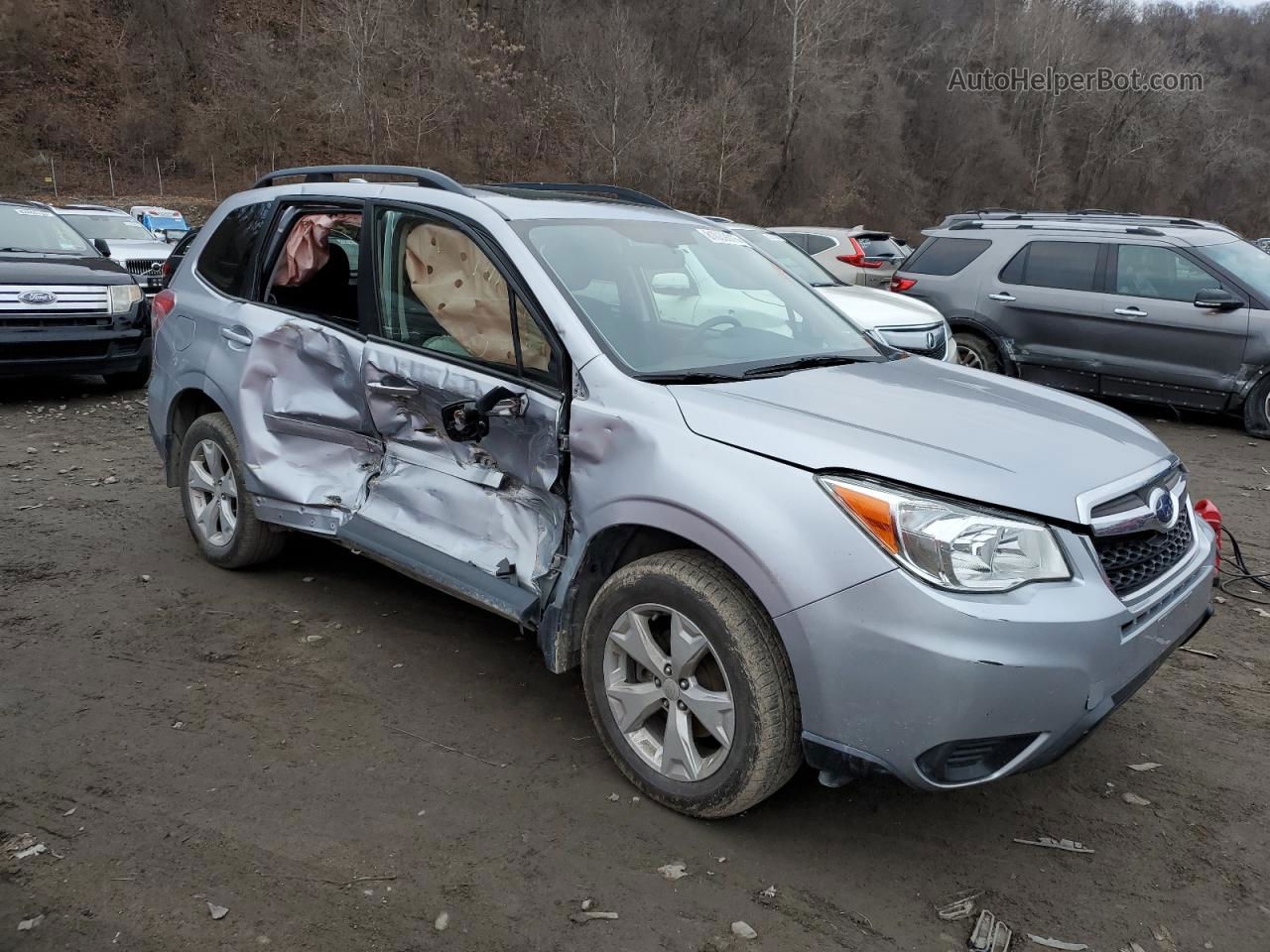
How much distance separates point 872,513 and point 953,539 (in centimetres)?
21

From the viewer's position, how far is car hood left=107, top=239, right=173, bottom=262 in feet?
46.5

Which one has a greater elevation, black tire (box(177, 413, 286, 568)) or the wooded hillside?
the wooded hillside

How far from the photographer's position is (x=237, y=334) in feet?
14.7

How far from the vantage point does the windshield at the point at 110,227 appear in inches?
583

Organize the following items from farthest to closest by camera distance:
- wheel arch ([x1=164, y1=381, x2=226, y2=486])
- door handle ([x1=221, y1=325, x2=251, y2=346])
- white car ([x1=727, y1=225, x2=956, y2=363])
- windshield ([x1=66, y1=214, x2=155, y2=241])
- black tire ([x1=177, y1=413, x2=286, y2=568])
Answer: windshield ([x1=66, y1=214, x2=155, y2=241]), white car ([x1=727, y1=225, x2=956, y2=363]), wheel arch ([x1=164, y1=381, x2=226, y2=486]), black tire ([x1=177, y1=413, x2=286, y2=568]), door handle ([x1=221, y1=325, x2=251, y2=346])

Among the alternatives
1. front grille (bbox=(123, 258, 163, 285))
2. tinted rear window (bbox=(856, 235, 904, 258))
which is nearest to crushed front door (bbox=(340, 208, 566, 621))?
front grille (bbox=(123, 258, 163, 285))

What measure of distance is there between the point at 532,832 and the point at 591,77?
43.8 m

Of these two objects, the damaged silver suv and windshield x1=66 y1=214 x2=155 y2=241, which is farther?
windshield x1=66 y1=214 x2=155 y2=241

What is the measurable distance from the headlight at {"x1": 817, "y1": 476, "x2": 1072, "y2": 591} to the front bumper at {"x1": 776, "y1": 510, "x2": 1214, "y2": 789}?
4cm

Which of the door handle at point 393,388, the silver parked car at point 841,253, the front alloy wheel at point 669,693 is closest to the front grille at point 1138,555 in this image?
the front alloy wheel at point 669,693

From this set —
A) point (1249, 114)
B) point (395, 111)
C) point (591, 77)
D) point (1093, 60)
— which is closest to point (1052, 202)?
point (1093, 60)

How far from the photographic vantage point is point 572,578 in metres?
3.17

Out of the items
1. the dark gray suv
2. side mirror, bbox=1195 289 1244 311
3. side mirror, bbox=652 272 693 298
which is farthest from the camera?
the dark gray suv

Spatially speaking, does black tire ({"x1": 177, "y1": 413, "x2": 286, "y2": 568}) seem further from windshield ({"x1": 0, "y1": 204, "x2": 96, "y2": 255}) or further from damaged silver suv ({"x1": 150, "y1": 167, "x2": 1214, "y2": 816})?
windshield ({"x1": 0, "y1": 204, "x2": 96, "y2": 255})
